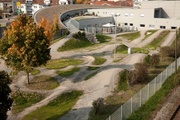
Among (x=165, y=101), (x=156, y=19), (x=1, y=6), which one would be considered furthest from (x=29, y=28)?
(x=1, y=6)

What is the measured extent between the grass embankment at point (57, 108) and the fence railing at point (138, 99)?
15.8 ft

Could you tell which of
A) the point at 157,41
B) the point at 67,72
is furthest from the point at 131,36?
the point at 67,72

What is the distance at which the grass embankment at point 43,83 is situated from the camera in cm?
2719

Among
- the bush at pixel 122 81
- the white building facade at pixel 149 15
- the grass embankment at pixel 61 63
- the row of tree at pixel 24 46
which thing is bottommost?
the bush at pixel 122 81

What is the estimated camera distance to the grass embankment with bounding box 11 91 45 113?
2358 cm

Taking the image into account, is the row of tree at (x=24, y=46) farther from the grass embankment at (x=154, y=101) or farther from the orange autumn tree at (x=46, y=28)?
the orange autumn tree at (x=46, y=28)

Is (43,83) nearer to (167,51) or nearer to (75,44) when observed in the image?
(167,51)

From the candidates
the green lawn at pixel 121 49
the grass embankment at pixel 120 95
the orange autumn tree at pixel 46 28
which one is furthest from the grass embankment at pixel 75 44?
the grass embankment at pixel 120 95

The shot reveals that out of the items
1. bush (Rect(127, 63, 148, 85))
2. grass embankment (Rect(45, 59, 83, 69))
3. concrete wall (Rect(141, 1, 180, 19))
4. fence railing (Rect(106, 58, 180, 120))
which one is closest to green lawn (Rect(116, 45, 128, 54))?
grass embankment (Rect(45, 59, 83, 69))

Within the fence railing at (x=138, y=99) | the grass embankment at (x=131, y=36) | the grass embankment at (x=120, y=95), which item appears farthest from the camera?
the grass embankment at (x=131, y=36)

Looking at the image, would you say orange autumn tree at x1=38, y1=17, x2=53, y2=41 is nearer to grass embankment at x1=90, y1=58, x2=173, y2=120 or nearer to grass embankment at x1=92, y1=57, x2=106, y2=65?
grass embankment at x1=92, y1=57, x2=106, y2=65

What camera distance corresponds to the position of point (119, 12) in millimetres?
72500

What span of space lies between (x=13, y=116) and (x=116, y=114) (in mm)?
8412

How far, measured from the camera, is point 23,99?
24766 millimetres
